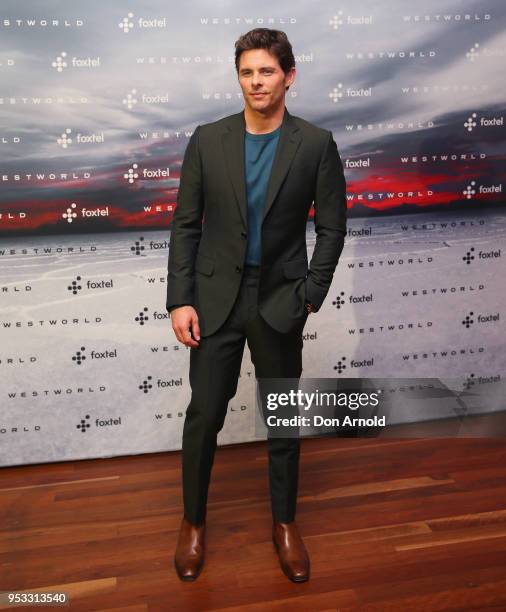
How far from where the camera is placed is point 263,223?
2004mm

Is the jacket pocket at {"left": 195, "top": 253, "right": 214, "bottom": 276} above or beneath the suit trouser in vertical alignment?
above

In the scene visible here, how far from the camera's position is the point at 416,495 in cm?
268

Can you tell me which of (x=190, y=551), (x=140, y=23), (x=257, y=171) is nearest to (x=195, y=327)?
(x=257, y=171)

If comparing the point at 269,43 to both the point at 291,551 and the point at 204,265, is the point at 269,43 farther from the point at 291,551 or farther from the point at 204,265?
the point at 291,551

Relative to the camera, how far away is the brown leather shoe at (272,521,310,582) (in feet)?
7.08

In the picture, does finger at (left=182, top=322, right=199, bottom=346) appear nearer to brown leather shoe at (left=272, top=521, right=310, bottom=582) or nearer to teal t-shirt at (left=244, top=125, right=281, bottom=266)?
teal t-shirt at (left=244, top=125, right=281, bottom=266)

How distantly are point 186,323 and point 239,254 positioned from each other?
264 mm

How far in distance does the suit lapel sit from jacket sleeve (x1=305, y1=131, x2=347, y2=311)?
12cm

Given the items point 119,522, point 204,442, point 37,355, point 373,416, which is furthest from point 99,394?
point 373,416

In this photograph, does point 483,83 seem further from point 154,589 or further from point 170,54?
point 154,589

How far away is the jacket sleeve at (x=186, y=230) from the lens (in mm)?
2062

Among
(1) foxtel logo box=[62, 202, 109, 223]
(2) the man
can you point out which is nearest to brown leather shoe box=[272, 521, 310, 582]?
(2) the man

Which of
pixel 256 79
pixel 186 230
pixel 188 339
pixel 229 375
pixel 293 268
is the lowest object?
pixel 229 375

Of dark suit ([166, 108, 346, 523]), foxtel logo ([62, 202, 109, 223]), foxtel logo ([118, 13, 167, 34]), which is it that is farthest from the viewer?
foxtel logo ([62, 202, 109, 223])
